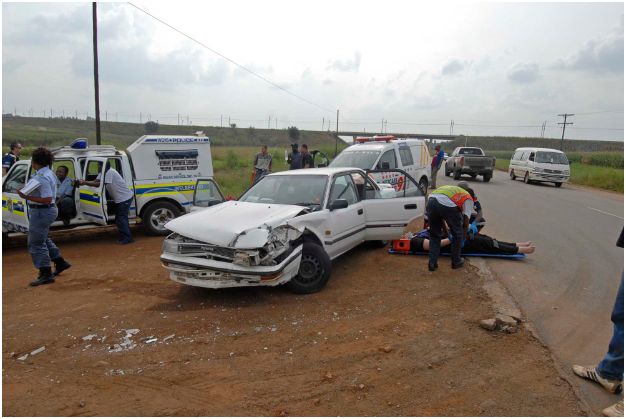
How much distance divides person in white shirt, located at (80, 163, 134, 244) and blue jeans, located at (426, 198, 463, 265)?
5.69 m

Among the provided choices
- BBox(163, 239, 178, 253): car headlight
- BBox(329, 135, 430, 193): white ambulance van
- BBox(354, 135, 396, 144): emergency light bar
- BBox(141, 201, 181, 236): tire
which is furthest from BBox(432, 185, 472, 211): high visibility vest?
BBox(354, 135, 396, 144): emergency light bar

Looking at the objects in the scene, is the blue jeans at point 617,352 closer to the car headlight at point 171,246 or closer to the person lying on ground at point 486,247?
the person lying on ground at point 486,247

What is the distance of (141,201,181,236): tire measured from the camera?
31.4ft

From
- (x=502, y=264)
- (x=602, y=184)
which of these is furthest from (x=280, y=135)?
(x=502, y=264)

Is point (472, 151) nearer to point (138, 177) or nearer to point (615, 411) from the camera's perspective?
point (138, 177)

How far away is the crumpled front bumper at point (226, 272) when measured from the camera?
4.89 m

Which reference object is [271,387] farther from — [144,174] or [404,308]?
[144,174]

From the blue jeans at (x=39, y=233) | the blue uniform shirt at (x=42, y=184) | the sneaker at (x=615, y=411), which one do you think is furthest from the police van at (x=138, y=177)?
the sneaker at (x=615, y=411)

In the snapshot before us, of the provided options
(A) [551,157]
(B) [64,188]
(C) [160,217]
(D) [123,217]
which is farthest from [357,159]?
(A) [551,157]

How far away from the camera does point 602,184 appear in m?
24.2

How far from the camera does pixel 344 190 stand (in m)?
6.71

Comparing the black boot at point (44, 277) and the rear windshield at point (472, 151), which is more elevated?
the rear windshield at point (472, 151)

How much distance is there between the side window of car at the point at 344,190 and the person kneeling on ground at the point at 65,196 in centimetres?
529

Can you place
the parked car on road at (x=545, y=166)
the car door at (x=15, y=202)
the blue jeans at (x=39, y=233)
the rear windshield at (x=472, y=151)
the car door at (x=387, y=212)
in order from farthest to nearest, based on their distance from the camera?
the rear windshield at (x=472, y=151) < the parked car on road at (x=545, y=166) < the car door at (x=15, y=202) < the car door at (x=387, y=212) < the blue jeans at (x=39, y=233)
